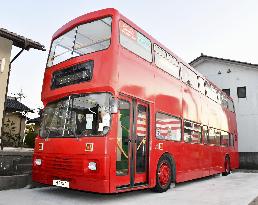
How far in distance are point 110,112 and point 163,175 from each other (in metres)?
2.67

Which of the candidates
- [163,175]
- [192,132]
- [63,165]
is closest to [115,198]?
[63,165]

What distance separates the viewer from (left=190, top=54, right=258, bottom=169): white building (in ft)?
57.2

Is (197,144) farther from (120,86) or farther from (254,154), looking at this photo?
(254,154)

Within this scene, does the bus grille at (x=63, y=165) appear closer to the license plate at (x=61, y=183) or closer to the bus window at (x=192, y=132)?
the license plate at (x=61, y=183)

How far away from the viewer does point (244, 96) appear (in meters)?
18.0

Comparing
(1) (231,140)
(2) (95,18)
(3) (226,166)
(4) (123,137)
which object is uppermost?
(2) (95,18)

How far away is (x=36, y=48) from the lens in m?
12.5

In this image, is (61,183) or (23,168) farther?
(23,168)

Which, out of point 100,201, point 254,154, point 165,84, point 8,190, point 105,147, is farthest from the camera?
point 254,154

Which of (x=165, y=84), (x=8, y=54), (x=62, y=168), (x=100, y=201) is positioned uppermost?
(x=8, y=54)

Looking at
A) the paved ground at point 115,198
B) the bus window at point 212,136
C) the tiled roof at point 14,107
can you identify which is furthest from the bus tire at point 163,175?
the tiled roof at point 14,107

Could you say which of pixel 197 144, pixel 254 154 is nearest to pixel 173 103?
pixel 197 144

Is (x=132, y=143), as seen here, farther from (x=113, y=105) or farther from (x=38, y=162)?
(x=38, y=162)

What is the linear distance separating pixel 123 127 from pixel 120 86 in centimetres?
89
